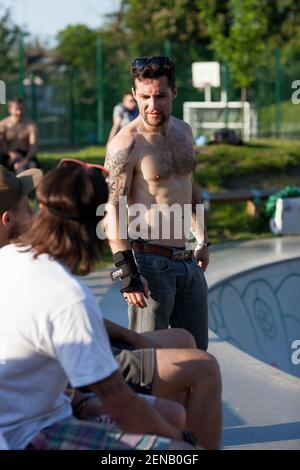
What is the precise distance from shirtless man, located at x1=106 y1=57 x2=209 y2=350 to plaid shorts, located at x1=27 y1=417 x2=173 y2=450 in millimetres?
1645

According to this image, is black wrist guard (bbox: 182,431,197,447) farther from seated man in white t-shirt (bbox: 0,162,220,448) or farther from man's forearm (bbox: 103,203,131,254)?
man's forearm (bbox: 103,203,131,254)

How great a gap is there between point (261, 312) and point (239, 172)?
28.3 feet

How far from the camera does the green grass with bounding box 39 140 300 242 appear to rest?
45.5ft

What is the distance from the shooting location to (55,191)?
3.01m

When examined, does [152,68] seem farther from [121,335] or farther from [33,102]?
[33,102]

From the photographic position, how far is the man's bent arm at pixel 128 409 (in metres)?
2.94

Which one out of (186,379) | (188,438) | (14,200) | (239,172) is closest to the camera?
(188,438)

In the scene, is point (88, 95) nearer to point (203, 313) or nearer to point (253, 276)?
point (253, 276)

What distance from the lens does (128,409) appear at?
118 inches

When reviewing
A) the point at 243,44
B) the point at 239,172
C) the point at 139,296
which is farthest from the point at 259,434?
the point at 243,44

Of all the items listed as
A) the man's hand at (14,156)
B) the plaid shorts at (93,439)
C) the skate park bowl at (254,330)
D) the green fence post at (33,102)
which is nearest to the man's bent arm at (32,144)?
the man's hand at (14,156)

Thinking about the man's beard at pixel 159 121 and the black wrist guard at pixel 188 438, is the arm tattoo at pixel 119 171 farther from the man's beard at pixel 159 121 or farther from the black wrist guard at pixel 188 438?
the black wrist guard at pixel 188 438
